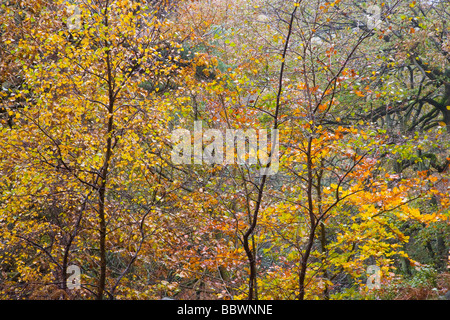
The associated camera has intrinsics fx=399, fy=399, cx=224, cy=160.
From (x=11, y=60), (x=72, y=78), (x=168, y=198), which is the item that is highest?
(x=11, y=60)

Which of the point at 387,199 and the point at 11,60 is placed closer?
the point at 387,199

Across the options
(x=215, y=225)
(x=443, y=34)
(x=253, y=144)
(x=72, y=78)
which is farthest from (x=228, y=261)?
(x=443, y=34)

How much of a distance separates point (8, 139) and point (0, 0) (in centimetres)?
354

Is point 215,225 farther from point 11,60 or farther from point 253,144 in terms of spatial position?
point 11,60

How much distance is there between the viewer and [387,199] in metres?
5.29

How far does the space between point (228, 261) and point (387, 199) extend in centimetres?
253

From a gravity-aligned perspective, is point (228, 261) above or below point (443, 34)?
below

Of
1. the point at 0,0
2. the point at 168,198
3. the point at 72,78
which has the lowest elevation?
the point at 168,198

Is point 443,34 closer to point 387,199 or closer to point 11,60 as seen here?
point 387,199

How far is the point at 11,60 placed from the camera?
8.57 metres

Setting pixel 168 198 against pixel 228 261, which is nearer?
pixel 228 261
